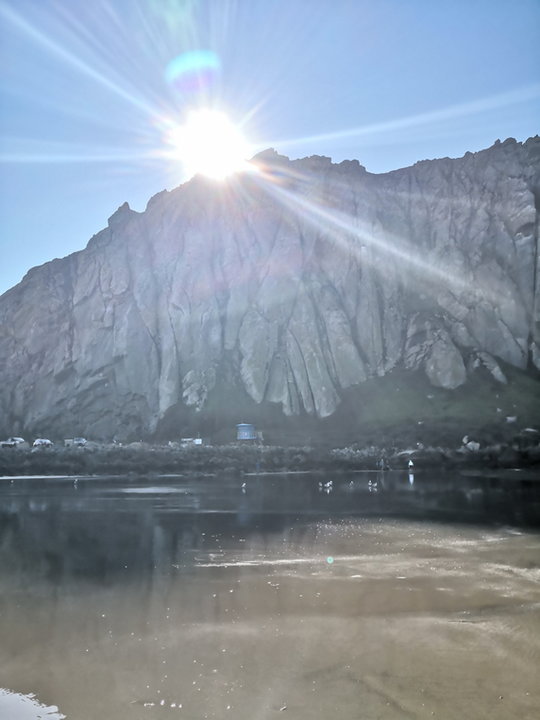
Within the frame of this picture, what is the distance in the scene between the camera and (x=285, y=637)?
1580 cm

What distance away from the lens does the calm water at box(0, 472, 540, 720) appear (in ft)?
40.0

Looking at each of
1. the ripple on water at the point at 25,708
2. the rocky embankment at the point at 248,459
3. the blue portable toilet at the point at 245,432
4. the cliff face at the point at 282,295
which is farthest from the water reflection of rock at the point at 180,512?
the cliff face at the point at 282,295

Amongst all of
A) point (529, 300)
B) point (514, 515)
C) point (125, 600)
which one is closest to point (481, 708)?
point (125, 600)

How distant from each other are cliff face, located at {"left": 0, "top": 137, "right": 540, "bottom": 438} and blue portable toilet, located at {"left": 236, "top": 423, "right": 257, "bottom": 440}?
1076 centimetres

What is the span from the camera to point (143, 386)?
12331 centimetres

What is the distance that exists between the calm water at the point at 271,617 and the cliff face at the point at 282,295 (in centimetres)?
8381

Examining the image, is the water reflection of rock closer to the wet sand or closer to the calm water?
the calm water

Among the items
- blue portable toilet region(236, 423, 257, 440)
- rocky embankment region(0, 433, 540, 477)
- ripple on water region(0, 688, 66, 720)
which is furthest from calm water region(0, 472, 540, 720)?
blue portable toilet region(236, 423, 257, 440)

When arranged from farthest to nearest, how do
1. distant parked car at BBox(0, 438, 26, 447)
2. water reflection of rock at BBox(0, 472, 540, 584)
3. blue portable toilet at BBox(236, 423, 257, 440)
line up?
blue portable toilet at BBox(236, 423, 257, 440)
distant parked car at BBox(0, 438, 26, 447)
water reflection of rock at BBox(0, 472, 540, 584)

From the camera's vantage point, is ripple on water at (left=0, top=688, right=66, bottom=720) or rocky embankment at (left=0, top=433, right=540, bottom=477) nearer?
ripple on water at (left=0, top=688, right=66, bottom=720)

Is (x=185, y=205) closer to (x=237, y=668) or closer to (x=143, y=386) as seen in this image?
(x=143, y=386)

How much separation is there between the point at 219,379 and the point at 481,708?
11113 centimetres

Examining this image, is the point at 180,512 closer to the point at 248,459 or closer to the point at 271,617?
the point at 271,617

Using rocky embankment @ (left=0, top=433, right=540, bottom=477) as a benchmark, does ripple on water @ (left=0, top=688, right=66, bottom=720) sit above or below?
below
